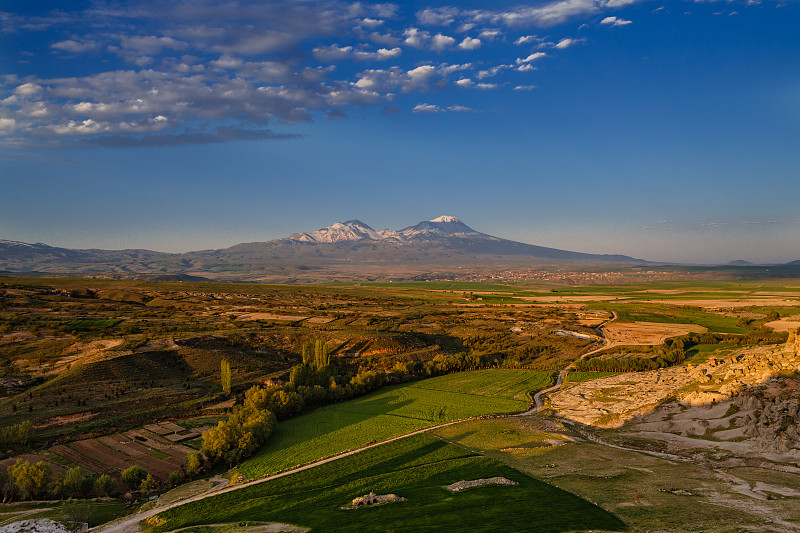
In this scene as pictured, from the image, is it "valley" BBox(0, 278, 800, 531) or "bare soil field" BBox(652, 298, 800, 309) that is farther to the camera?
"bare soil field" BBox(652, 298, 800, 309)

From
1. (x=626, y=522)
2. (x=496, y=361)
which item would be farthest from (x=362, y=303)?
(x=626, y=522)

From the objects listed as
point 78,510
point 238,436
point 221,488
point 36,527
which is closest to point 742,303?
point 238,436

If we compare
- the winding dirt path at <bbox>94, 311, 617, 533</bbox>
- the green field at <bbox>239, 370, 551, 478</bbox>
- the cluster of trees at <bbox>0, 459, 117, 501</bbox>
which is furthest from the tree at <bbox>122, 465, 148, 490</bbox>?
the green field at <bbox>239, 370, 551, 478</bbox>

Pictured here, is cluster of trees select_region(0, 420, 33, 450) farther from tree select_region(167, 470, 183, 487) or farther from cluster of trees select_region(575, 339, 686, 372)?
cluster of trees select_region(575, 339, 686, 372)

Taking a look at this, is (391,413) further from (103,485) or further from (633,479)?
(103,485)

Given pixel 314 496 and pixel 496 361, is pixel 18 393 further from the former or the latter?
pixel 496 361

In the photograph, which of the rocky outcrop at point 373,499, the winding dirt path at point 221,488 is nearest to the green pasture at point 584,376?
the winding dirt path at point 221,488
